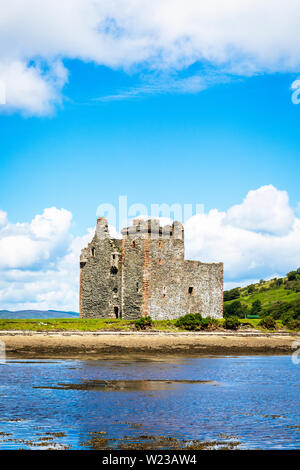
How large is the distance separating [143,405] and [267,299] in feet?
317

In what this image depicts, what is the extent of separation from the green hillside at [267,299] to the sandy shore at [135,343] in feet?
92.6

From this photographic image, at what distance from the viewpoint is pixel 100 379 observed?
27688 mm

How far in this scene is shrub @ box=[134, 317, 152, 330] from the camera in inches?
1993

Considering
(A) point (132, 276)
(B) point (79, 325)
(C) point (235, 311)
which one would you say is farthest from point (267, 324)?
(C) point (235, 311)

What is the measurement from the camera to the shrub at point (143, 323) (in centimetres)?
5062

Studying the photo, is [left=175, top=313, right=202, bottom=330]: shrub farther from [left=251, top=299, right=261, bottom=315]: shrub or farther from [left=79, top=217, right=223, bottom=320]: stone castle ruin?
[left=251, top=299, right=261, bottom=315]: shrub

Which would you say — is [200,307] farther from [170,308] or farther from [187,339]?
[187,339]

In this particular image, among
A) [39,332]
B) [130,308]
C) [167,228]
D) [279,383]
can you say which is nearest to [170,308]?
[130,308]

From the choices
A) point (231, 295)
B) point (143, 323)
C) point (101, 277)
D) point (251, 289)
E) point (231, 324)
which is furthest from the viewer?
point (251, 289)

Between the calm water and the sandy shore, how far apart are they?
19.3ft

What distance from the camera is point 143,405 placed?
2105 cm

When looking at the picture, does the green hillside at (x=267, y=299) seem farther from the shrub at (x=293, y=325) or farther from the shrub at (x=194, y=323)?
the shrub at (x=194, y=323)

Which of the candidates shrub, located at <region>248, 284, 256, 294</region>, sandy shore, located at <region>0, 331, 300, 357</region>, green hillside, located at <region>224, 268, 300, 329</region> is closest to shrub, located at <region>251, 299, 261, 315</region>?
green hillside, located at <region>224, 268, 300, 329</region>
